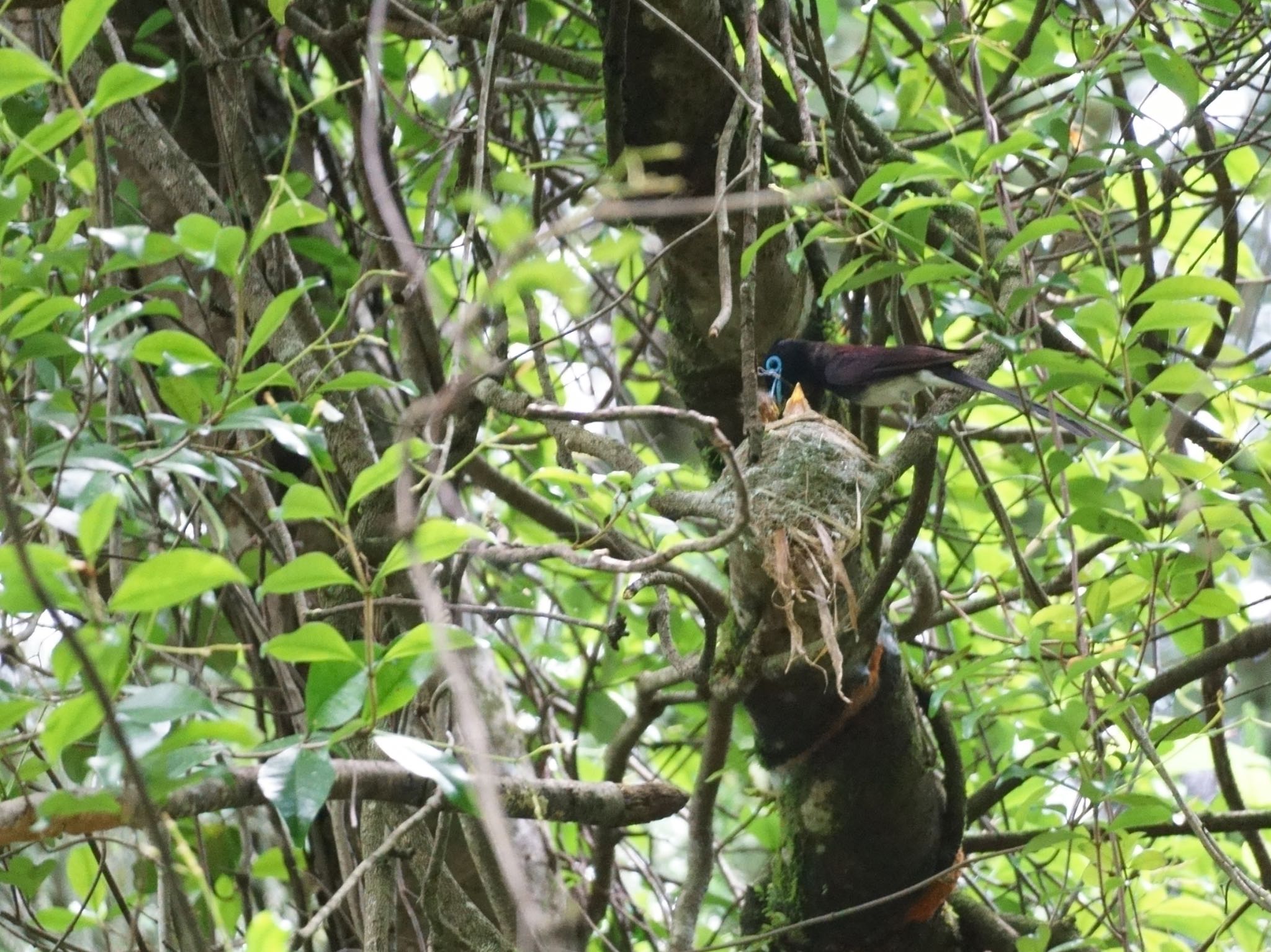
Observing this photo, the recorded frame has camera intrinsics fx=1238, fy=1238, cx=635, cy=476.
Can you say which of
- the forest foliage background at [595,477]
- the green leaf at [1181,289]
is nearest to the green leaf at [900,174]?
the forest foliage background at [595,477]

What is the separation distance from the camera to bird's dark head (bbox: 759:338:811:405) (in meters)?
3.25

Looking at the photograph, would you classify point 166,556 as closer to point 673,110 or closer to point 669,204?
point 669,204

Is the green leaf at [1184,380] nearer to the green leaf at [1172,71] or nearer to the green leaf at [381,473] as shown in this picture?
the green leaf at [1172,71]

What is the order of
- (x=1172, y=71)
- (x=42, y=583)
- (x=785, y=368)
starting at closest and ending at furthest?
(x=42, y=583)
(x=1172, y=71)
(x=785, y=368)

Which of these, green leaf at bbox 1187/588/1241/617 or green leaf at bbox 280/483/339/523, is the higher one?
green leaf at bbox 280/483/339/523

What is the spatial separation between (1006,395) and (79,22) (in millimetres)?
2266

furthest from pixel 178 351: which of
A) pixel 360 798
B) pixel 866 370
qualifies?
pixel 866 370

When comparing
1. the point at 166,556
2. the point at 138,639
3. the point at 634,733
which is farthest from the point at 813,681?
the point at 166,556

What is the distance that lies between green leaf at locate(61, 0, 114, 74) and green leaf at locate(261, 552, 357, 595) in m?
0.60

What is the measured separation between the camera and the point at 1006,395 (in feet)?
9.88

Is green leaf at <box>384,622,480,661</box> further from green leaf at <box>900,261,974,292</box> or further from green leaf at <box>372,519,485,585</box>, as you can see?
green leaf at <box>900,261,974,292</box>

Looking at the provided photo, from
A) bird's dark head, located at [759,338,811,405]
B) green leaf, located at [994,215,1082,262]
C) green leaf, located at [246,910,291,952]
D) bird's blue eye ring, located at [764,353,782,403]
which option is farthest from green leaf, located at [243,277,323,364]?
bird's blue eye ring, located at [764,353,782,403]

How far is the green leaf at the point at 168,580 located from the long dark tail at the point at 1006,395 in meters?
1.61

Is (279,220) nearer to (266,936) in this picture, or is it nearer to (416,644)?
(416,644)
